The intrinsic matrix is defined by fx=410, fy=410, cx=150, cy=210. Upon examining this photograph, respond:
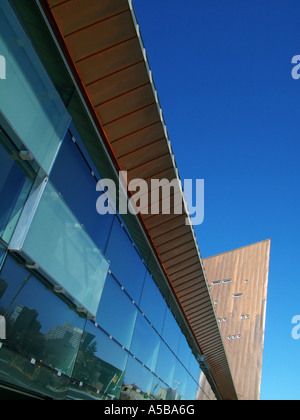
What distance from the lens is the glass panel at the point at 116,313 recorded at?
23.6ft

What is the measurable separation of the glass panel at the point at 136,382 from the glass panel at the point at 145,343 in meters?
0.19

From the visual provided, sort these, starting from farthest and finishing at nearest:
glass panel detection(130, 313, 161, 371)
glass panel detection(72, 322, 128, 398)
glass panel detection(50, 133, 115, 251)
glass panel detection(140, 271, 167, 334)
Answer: glass panel detection(140, 271, 167, 334), glass panel detection(130, 313, 161, 371), glass panel detection(72, 322, 128, 398), glass panel detection(50, 133, 115, 251)

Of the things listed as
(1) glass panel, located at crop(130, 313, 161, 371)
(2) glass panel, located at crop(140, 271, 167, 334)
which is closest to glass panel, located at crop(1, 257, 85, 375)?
(1) glass panel, located at crop(130, 313, 161, 371)

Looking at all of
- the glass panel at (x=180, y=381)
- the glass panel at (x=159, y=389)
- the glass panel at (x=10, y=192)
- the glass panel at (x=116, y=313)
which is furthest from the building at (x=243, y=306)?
the glass panel at (x=10, y=192)

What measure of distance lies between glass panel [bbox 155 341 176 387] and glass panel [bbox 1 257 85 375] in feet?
17.2

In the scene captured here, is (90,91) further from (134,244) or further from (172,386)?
(172,386)

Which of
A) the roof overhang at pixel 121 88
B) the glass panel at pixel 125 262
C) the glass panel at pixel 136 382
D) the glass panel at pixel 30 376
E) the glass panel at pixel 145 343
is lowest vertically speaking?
the glass panel at pixel 30 376

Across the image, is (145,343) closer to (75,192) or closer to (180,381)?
(180,381)

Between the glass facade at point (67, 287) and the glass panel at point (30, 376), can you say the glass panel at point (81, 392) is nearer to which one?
the glass facade at point (67, 287)

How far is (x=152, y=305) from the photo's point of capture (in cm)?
1016

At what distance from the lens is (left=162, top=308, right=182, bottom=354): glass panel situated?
37.7ft

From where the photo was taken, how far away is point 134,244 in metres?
8.77

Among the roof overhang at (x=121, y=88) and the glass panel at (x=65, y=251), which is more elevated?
the roof overhang at (x=121, y=88)

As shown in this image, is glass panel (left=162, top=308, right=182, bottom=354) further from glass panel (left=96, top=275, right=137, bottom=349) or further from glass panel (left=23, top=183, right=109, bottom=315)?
glass panel (left=23, top=183, right=109, bottom=315)
